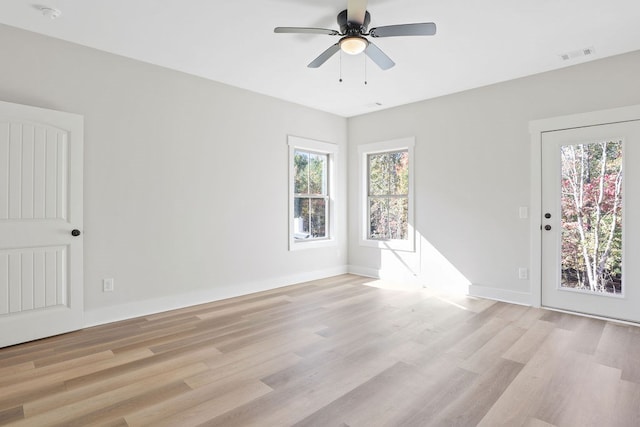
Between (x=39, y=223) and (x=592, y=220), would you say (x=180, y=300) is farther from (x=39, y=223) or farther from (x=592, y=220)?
(x=592, y=220)

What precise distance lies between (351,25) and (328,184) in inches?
136

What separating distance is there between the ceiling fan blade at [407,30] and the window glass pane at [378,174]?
3152 mm

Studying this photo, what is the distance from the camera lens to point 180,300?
4.15m

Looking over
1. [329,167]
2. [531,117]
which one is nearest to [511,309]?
[531,117]

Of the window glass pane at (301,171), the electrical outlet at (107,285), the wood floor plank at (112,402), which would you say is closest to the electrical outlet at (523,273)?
the window glass pane at (301,171)

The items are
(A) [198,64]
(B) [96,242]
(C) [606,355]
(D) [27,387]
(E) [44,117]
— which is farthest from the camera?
(A) [198,64]

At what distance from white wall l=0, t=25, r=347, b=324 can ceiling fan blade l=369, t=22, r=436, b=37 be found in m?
2.49

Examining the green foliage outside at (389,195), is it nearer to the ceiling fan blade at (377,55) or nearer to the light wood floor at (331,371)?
the light wood floor at (331,371)

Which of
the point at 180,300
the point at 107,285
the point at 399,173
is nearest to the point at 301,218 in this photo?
the point at 399,173

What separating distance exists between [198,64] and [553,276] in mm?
4679

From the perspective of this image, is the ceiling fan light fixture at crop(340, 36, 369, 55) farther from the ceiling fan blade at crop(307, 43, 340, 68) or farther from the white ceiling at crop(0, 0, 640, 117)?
the white ceiling at crop(0, 0, 640, 117)

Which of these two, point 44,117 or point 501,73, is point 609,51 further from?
point 44,117

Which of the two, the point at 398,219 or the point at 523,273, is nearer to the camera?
the point at 523,273

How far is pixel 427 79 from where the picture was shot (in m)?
4.32
